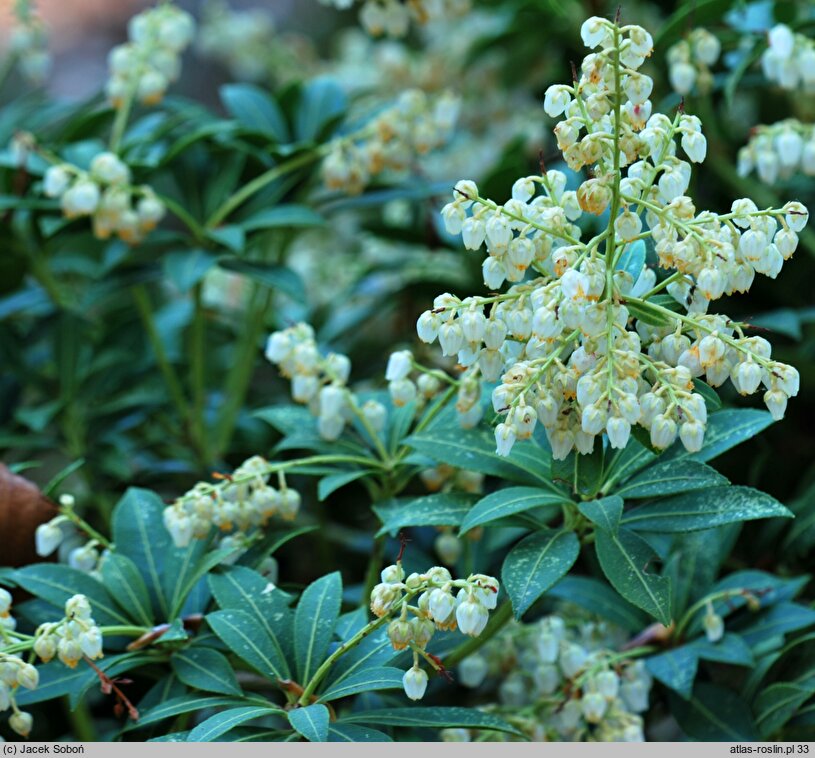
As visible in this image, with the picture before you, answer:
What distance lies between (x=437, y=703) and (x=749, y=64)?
1.17m

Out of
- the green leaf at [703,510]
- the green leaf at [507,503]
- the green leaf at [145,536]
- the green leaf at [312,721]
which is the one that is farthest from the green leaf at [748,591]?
the green leaf at [145,536]

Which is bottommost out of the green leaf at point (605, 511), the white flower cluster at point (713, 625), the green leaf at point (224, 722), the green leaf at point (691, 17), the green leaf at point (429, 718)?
the white flower cluster at point (713, 625)

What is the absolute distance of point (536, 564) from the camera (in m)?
1.14

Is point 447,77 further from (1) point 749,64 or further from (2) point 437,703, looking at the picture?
(2) point 437,703

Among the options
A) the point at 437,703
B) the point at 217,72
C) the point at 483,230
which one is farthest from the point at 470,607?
the point at 217,72

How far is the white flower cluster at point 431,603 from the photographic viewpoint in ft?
3.43

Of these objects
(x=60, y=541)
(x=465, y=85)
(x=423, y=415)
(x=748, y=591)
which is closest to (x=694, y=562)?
(x=748, y=591)

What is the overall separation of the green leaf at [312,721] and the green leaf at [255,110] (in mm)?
1117

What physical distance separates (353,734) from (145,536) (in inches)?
17.3

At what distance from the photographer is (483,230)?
3.49 feet

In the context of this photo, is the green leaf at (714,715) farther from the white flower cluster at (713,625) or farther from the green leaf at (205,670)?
the green leaf at (205,670)

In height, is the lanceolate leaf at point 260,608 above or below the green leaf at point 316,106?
below

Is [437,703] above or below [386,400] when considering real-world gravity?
below

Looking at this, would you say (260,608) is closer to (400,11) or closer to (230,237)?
(230,237)
